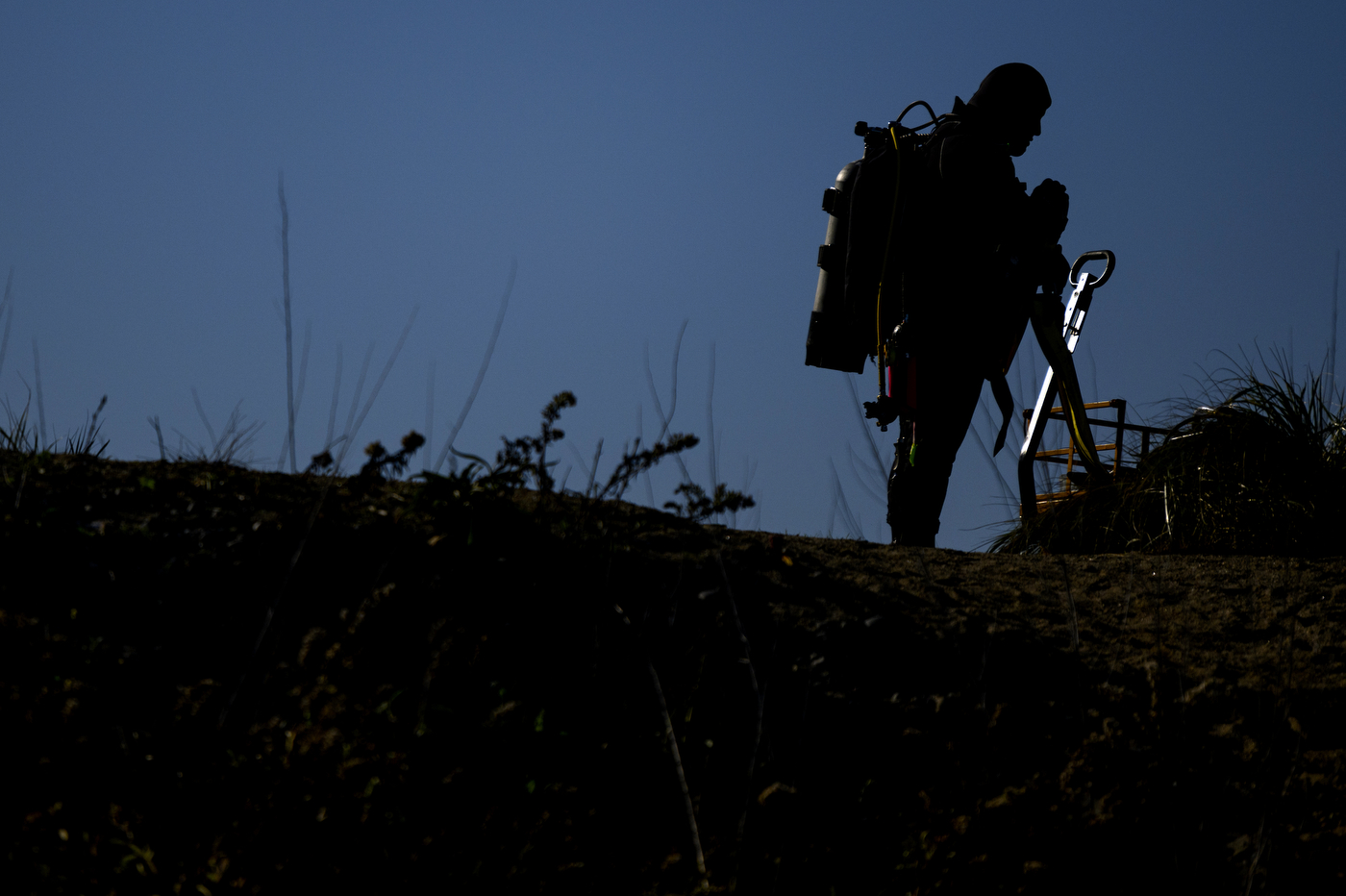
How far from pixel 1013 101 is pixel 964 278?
2.84 feet

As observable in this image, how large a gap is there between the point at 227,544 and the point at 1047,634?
7.26 ft

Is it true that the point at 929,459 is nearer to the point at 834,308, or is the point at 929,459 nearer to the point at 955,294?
the point at 955,294

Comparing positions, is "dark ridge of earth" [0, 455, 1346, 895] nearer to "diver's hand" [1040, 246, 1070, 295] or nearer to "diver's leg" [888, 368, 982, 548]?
"diver's leg" [888, 368, 982, 548]

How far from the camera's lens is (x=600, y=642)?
8.41 feet

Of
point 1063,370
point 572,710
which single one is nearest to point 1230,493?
point 1063,370

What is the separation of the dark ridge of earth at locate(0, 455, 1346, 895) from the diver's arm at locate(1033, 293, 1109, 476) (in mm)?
2136

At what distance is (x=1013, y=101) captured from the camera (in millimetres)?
4777

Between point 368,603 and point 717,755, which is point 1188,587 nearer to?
point 717,755

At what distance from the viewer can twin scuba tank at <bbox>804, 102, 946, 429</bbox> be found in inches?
185

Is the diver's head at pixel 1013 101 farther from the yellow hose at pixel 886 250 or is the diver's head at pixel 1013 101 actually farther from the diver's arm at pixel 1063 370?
the diver's arm at pixel 1063 370

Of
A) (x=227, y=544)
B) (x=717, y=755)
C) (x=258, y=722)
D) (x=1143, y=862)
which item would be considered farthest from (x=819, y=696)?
(x=227, y=544)

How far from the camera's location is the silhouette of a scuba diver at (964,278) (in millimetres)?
4586

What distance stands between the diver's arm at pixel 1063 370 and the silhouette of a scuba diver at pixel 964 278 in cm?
15

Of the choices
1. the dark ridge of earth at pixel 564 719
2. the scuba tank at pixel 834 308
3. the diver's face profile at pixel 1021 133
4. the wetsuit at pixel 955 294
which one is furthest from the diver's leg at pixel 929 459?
the dark ridge of earth at pixel 564 719
